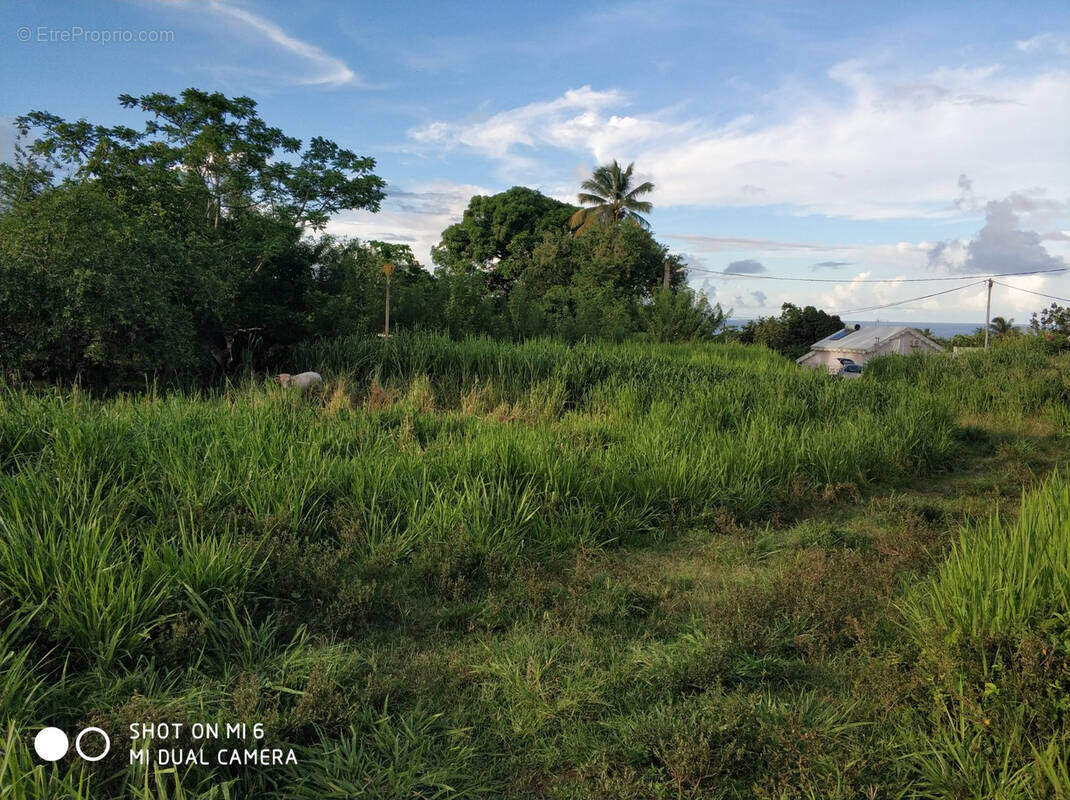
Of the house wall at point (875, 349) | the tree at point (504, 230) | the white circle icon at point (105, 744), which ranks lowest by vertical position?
the white circle icon at point (105, 744)

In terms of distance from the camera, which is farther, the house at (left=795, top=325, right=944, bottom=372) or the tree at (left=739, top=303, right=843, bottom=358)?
the tree at (left=739, top=303, right=843, bottom=358)

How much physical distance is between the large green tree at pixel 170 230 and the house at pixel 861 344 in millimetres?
42256

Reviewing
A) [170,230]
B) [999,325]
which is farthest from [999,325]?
[170,230]

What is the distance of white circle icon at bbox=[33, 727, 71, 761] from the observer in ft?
7.33

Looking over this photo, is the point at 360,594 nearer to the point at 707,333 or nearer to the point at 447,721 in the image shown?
the point at 447,721

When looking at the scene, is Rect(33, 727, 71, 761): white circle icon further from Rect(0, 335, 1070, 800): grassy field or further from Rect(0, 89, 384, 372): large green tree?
Rect(0, 89, 384, 372): large green tree

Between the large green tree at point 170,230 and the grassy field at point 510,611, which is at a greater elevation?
the large green tree at point 170,230

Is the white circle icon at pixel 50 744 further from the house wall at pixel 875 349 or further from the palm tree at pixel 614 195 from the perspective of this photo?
the house wall at pixel 875 349

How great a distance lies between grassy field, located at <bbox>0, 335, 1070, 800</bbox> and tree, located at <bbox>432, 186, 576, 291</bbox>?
99.4ft

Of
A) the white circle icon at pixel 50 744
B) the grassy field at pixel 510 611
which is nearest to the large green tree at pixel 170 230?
the grassy field at pixel 510 611

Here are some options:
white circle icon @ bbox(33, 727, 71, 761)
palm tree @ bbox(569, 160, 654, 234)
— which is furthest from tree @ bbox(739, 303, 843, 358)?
white circle icon @ bbox(33, 727, 71, 761)

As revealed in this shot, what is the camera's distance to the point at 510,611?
361 cm

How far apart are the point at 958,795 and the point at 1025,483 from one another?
6.09 metres

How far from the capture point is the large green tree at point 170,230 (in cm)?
773
